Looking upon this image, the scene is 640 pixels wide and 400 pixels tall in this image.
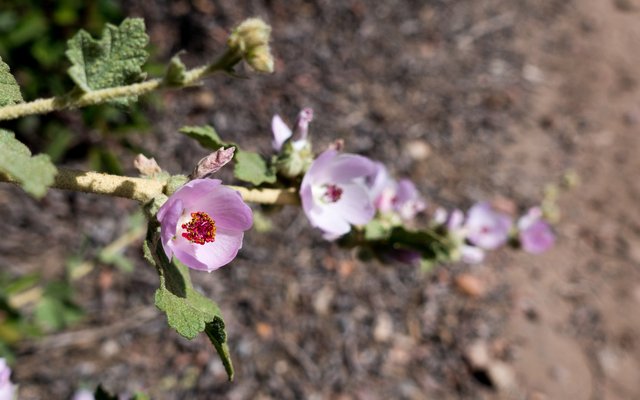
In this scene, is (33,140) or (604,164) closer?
(33,140)

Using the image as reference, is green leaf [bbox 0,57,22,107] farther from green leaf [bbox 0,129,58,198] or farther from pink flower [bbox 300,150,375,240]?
pink flower [bbox 300,150,375,240]

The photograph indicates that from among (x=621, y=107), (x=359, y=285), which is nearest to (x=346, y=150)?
(x=359, y=285)

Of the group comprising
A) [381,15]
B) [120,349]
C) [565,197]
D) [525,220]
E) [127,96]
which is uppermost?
[127,96]

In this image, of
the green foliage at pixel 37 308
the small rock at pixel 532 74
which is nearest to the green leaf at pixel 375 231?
the green foliage at pixel 37 308

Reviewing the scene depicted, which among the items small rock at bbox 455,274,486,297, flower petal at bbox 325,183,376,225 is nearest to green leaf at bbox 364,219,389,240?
flower petal at bbox 325,183,376,225

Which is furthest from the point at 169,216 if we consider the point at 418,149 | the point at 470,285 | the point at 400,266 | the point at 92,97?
the point at 418,149

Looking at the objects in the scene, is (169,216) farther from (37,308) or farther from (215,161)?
(37,308)

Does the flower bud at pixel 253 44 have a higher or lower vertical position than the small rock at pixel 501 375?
higher

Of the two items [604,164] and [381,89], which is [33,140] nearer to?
[381,89]

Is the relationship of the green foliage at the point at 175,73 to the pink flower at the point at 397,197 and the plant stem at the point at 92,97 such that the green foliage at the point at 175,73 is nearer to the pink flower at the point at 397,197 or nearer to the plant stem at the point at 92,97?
the plant stem at the point at 92,97
